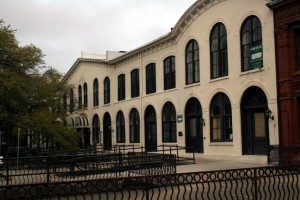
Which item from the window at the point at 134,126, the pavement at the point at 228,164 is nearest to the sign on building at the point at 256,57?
the pavement at the point at 228,164

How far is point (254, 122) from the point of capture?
22.0 m

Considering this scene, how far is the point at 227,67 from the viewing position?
23734 millimetres

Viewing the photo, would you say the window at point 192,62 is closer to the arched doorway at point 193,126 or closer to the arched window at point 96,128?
the arched doorway at point 193,126

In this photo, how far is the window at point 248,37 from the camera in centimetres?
2152

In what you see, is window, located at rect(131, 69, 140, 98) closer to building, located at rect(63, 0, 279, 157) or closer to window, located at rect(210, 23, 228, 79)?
building, located at rect(63, 0, 279, 157)

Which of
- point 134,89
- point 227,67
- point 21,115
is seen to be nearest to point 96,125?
point 134,89

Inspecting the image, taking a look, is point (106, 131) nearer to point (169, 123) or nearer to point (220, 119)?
point (169, 123)

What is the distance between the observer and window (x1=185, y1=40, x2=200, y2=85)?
26.8m

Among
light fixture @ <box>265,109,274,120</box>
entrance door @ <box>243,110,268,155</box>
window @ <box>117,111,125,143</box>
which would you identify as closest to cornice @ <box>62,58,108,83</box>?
window @ <box>117,111,125,143</box>

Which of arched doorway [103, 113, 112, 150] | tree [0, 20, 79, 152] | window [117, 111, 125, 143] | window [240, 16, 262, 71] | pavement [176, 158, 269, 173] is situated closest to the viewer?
pavement [176, 158, 269, 173]

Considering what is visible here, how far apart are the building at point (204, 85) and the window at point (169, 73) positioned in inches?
2.8

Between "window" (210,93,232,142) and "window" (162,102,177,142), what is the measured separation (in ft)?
A: 15.6

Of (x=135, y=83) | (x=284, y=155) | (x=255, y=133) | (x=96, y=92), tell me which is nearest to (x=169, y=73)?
(x=135, y=83)

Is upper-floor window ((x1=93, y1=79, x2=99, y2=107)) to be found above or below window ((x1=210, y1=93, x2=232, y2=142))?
above
